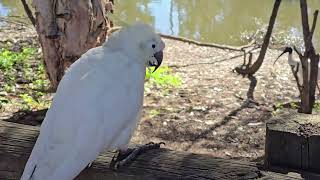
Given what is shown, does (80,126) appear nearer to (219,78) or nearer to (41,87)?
(41,87)

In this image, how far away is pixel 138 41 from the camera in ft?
7.47

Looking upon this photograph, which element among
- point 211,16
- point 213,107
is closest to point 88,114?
point 213,107

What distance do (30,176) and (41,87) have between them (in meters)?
3.44

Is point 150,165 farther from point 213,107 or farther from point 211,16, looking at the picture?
point 211,16

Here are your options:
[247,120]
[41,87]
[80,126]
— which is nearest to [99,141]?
[80,126]

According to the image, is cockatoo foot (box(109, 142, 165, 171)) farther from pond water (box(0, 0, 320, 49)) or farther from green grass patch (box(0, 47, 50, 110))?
pond water (box(0, 0, 320, 49))

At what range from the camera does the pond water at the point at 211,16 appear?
9.62 m

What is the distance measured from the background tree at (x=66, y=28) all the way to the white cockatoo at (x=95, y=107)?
1.90 metres

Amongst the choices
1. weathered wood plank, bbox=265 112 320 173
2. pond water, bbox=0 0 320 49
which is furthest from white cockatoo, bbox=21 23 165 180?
pond water, bbox=0 0 320 49

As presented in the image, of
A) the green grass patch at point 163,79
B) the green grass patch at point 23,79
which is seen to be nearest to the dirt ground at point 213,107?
the green grass patch at point 163,79

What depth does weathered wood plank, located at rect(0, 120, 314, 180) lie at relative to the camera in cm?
171

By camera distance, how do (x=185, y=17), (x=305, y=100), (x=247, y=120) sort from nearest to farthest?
1. (x=305, y=100)
2. (x=247, y=120)
3. (x=185, y=17)

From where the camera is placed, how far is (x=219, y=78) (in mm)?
6012

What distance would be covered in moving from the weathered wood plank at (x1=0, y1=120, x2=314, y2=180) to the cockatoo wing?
7 centimetres
